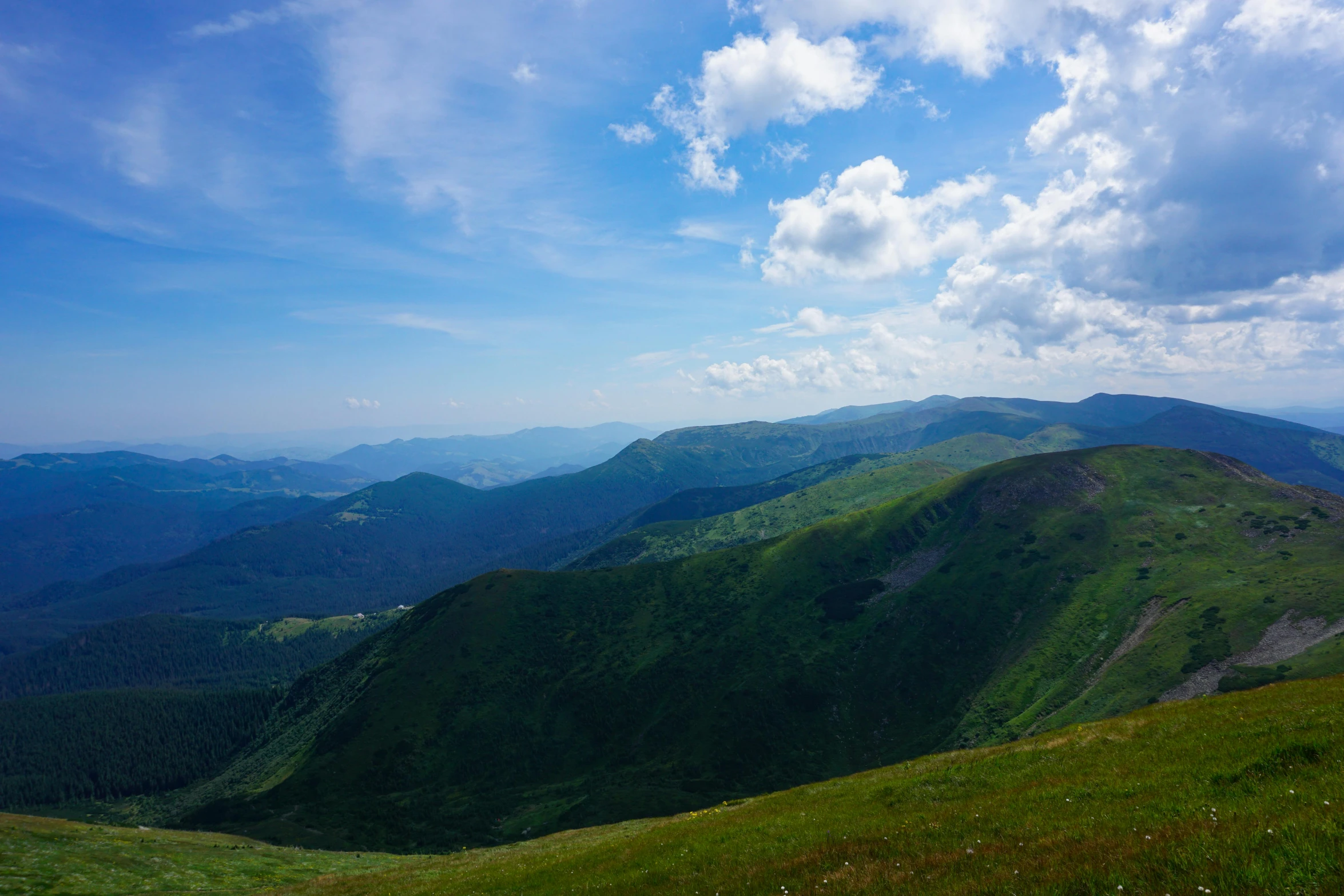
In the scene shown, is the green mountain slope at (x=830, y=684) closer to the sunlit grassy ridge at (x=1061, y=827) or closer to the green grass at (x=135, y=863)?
the green grass at (x=135, y=863)

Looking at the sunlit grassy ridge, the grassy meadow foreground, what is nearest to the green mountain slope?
the grassy meadow foreground

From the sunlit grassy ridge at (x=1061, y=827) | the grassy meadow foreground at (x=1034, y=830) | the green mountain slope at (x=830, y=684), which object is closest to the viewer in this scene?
the sunlit grassy ridge at (x=1061, y=827)

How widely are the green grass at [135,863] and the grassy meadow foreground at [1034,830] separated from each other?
0.42 metres

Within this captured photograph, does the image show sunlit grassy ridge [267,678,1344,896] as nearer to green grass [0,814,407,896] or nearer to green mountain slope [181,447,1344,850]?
green grass [0,814,407,896]

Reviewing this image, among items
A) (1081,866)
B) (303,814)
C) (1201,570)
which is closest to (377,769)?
(303,814)

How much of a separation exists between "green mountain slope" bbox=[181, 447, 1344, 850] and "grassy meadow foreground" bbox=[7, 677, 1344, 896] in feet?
318

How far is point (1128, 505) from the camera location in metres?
194

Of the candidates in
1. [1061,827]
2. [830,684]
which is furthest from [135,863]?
[830,684]

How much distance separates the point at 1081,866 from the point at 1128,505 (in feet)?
776

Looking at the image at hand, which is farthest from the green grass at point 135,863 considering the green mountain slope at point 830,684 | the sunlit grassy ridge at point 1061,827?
the green mountain slope at point 830,684

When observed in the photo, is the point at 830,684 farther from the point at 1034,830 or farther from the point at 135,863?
the point at 1034,830

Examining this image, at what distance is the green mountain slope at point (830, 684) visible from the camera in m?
124

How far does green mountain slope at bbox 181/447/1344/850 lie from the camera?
405ft

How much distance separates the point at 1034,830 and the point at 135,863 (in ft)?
213
